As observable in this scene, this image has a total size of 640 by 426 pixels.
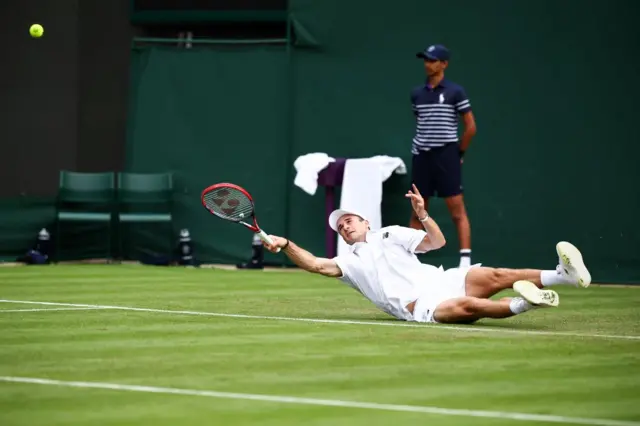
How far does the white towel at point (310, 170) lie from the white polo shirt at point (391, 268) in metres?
6.58

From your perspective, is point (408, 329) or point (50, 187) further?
point (50, 187)

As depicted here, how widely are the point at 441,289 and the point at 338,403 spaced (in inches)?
136

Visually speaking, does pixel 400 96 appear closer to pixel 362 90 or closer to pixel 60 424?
pixel 362 90

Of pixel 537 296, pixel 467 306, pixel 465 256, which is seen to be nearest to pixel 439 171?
pixel 465 256

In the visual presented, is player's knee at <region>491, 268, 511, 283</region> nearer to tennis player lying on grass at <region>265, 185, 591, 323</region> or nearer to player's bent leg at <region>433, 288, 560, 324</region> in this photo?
tennis player lying on grass at <region>265, 185, 591, 323</region>

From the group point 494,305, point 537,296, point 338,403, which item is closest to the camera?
point 338,403

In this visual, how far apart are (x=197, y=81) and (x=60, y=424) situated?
11955 millimetres

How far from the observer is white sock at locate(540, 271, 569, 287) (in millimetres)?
9172

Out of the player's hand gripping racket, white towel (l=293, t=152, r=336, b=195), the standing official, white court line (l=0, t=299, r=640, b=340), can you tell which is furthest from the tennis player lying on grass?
white towel (l=293, t=152, r=336, b=195)

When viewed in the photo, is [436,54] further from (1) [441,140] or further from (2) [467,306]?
(2) [467,306]

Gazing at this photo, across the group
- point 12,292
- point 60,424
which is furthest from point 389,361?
point 12,292

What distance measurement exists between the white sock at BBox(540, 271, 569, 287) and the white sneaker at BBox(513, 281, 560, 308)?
20.4 inches

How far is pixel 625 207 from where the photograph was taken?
49.5ft

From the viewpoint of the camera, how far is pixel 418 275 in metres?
9.40
